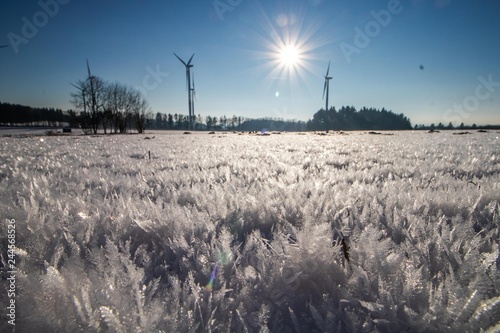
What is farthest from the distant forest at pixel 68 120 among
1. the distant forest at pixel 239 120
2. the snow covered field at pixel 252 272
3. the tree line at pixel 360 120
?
the snow covered field at pixel 252 272

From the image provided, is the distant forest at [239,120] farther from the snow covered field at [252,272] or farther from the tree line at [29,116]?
the snow covered field at [252,272]

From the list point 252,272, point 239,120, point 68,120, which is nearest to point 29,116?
point 68,120

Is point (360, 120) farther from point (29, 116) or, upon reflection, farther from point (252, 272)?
point (29, 116)

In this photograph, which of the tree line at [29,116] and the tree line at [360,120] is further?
the tree line at [360,120]

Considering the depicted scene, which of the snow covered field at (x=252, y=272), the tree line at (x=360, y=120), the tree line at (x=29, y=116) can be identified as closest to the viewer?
the snow covered field at (x=252, y=272)

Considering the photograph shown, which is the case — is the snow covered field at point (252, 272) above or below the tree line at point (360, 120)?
below

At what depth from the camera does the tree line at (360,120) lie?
103312mm

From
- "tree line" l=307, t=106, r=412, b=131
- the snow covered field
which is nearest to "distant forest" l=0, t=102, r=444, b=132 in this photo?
"tree line" l=307, t=106, r=412, b=131

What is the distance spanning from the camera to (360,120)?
105812 millimetres

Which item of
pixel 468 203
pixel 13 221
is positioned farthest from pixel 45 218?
pixel 468 203

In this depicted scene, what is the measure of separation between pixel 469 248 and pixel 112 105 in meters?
55.4

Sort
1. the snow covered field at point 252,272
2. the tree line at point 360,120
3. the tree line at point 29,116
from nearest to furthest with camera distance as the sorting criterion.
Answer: the snow covered field at point 252,272, the tree line at point 29,116, the tree line at point 360,120

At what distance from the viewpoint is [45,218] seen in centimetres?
126

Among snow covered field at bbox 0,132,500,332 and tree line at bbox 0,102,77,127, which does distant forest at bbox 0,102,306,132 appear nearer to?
tree line at bbox 0,102,77,127
